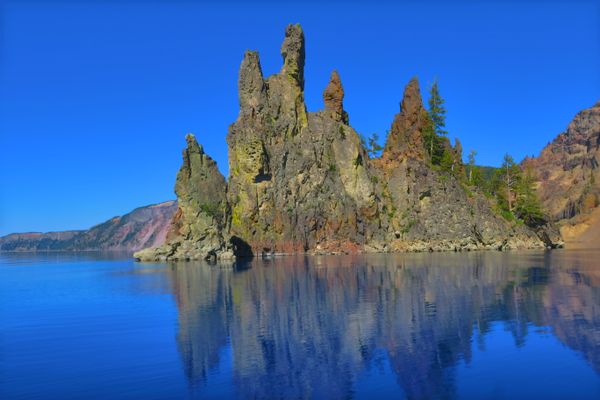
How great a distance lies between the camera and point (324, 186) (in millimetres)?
116500

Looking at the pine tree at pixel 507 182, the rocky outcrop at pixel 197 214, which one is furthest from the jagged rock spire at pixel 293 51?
the pine tree at pixel 507 182

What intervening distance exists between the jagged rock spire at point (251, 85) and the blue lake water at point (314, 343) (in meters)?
79.9

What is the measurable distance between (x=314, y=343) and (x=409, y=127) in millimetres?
108190

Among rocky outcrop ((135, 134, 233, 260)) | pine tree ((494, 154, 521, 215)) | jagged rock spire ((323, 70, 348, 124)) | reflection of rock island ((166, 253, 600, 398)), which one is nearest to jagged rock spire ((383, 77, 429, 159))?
jagged rock spire ((323, 70, 348, 124))

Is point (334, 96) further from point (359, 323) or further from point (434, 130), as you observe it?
point (359, 323)

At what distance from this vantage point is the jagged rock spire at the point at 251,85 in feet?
384

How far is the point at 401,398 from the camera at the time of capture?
16297 mm

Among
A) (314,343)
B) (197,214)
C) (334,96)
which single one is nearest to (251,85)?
(334,96)

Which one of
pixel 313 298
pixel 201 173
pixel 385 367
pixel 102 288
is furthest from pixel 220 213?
pixel 385 367

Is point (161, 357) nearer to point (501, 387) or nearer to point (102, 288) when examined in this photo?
point (501, 387)

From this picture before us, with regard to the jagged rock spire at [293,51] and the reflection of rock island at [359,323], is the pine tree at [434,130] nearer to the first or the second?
the jagged rock spire at [293,51]

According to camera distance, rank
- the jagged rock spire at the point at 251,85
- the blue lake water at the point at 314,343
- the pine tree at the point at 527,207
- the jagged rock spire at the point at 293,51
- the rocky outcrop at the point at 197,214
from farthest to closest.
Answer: the pine tree at the point at 527,207 → the jagged rock spire at the point at 293,51 → the jagged rock spire at the point at 251,85 → the rocky outcrop at the point at 197,214 → the blue lake water at the point at 314,343

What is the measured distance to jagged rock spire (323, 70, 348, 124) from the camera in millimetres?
124875

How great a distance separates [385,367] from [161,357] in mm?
9639
